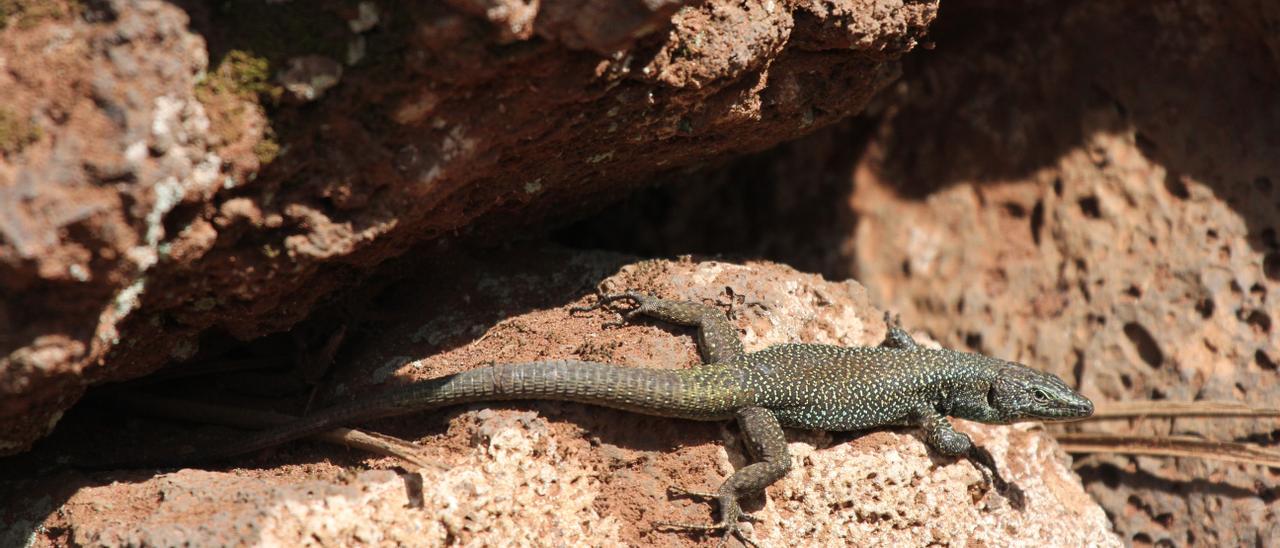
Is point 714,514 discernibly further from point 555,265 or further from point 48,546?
point 48,546

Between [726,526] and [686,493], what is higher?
[686,493]

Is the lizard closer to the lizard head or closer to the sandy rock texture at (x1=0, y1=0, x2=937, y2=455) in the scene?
the lizard head

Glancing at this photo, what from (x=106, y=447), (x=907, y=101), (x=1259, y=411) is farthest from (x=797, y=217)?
(x=106, y=447)

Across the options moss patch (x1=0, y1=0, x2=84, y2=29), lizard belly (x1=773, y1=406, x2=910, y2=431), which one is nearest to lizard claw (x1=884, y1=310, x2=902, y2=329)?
lizard belly (x1=773, y1=406, x2=910, y2=431)

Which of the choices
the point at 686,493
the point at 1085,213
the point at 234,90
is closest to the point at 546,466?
the point at 686,493

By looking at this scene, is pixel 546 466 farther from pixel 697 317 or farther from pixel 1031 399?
pixel 1031 399

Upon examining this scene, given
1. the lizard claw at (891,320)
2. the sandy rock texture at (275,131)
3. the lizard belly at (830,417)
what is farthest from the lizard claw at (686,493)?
the lizard claw at (891,320)
